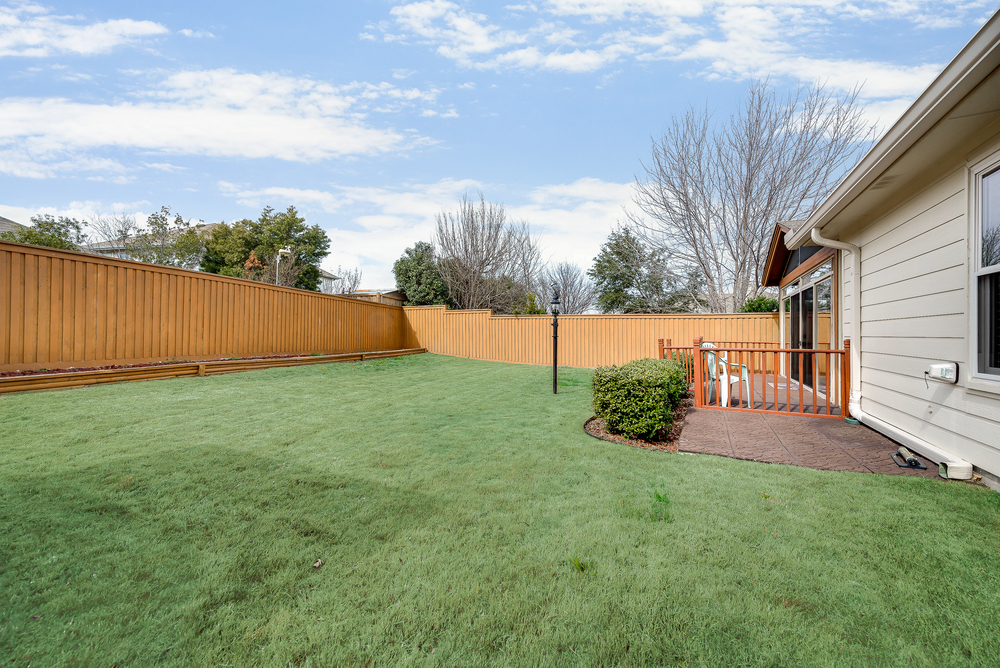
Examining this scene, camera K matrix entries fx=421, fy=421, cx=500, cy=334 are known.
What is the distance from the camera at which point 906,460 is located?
9.92ft

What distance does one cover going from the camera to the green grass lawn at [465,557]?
141 centimetres

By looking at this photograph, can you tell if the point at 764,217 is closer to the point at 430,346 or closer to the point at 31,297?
the point at 430,346

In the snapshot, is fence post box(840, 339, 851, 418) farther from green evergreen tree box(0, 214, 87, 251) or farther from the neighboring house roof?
the neighboring house roof

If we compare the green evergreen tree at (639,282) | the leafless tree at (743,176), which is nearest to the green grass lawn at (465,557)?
the leafless tree at (743,176)

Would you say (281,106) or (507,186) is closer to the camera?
(281,106)

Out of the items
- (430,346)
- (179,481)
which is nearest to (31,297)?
(179,481)

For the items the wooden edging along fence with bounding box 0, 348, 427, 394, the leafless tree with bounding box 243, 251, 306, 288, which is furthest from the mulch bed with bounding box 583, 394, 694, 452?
the leafless tree with bounding box 243, 251, 306, 288

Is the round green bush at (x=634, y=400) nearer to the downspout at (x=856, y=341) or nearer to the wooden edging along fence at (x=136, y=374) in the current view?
the downspout at (x=856, y=341)

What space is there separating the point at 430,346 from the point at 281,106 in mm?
8030

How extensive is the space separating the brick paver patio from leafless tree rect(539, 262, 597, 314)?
19.9 m

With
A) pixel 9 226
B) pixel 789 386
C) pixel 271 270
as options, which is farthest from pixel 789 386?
pixel 9 226

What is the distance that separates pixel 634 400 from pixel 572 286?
21.2 metres

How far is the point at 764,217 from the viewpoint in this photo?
1441 centimetres

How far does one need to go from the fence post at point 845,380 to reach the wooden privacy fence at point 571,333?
5512 mm
